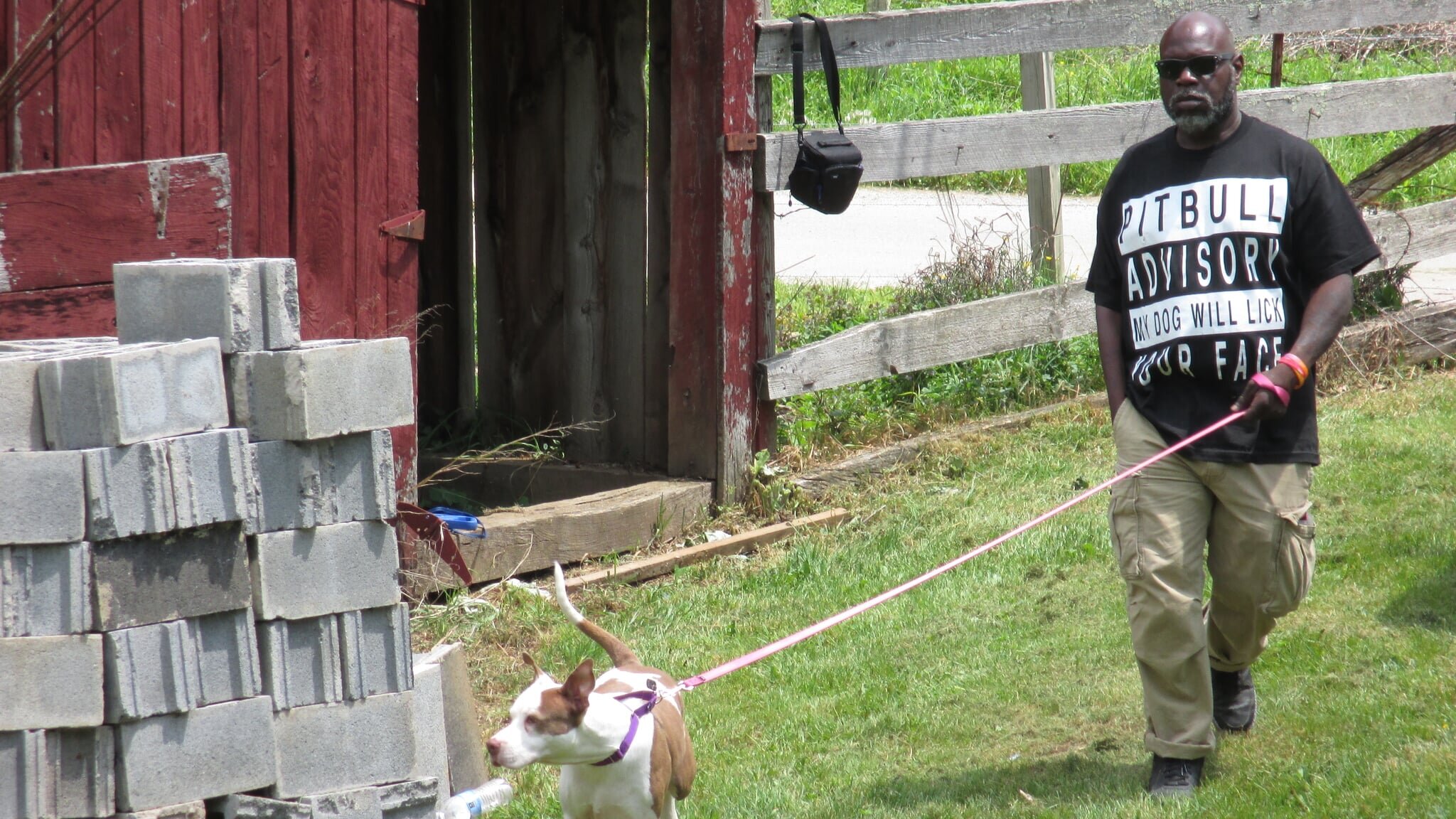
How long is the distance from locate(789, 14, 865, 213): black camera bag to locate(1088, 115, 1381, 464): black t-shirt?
2.56m

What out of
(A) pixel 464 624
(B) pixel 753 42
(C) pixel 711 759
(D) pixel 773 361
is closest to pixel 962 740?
(C) pixel 711 759

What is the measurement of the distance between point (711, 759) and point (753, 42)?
348 cm

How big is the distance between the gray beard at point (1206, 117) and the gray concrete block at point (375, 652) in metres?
2.53

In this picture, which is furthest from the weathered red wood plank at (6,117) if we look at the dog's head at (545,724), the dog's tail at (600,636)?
the dog's head at (545,724)

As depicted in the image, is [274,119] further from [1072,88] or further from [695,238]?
[1072,88]

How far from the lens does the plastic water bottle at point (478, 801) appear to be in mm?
4203

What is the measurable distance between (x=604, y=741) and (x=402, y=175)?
301cm

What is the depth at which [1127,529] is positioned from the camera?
4.19 meters

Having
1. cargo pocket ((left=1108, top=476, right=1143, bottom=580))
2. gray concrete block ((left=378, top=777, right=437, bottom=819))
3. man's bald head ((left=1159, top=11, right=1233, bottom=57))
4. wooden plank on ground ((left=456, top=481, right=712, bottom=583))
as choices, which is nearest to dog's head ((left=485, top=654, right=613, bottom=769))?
gray concrete block ((left=378, top=777, right=437, bottom=819))

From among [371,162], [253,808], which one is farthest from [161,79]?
[253,808]

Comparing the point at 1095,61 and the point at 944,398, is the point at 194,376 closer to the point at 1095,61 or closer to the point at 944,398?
the point at 944,398

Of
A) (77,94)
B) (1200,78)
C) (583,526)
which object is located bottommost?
(583,526)

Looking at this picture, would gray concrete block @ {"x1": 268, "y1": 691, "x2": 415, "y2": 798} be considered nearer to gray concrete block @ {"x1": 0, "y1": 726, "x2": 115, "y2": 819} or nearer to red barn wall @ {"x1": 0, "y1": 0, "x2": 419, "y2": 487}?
gray concrete block @ {"x1": 0, "y1": 726, "x2": 115, "y2": 819}

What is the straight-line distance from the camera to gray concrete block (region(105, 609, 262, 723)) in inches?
130
